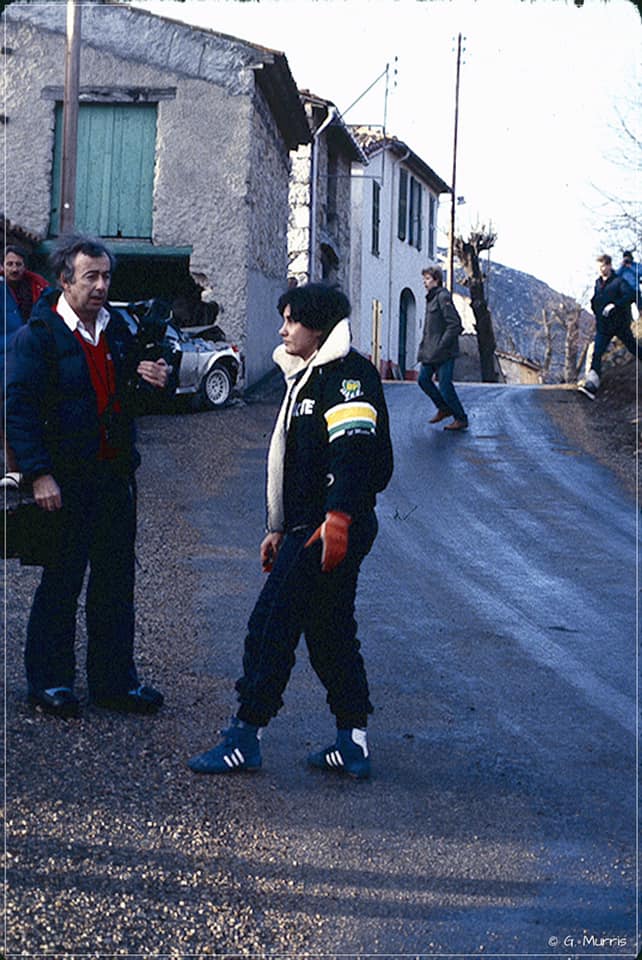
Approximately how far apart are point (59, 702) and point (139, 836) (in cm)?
117

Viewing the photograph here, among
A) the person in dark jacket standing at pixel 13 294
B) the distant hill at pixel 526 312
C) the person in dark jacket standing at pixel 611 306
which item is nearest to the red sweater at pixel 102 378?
the person in dark jacket standing at pixel 13 294

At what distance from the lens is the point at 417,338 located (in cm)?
4381

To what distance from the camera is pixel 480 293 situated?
133 ft

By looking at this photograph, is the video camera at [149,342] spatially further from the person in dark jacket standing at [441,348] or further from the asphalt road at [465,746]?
the person in dark jacket standing at [441,348]

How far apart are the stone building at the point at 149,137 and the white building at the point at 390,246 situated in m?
13.8

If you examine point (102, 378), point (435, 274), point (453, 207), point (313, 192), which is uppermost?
point (453, 207)

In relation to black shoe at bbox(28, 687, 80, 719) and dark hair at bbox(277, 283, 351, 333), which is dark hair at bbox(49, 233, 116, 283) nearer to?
dark hair at bbox(277, 283, 351, 333)

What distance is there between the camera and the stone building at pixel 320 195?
27234 mm

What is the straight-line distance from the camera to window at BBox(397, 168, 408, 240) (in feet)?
134

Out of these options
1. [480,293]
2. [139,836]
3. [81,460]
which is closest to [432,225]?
[480,293]

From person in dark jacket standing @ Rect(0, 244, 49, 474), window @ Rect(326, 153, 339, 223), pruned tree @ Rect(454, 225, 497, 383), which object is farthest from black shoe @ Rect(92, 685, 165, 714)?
pruned tree @ Rect(454, 225, 497, 383)

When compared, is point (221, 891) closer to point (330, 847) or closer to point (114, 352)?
point (330, 847)

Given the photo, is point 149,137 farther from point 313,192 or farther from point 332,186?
point 332,186

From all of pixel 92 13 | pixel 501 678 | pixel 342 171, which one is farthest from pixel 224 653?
pixel 342 171
